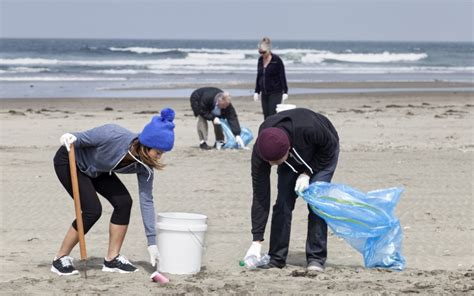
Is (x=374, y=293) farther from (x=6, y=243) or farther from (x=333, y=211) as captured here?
(x=6, y=243)

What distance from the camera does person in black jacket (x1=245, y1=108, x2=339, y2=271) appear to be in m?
6.21

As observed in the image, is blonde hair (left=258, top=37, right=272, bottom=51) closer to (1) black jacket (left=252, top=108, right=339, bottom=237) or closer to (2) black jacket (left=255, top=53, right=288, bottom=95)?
(2) black jacket (left=255, top=53, right=288, bottom=95)

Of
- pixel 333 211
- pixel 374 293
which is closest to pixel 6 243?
pixel 333 211

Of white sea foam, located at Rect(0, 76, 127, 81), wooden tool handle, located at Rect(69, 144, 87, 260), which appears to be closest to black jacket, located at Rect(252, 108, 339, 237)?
wooden tool handle, located at Rect(69, 144, 87, 260)

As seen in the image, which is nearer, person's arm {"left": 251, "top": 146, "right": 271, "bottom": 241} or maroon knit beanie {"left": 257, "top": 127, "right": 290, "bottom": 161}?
maroon knit beanie {"left": 257, "top": 127, "right": 290, "bottom": 161}

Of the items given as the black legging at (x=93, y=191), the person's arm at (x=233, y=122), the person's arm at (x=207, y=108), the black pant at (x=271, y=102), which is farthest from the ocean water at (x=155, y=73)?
the black legging at (x=93, y=191)

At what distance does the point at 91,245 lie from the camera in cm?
752

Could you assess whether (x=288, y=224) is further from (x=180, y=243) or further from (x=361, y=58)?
(x=361, y=58)

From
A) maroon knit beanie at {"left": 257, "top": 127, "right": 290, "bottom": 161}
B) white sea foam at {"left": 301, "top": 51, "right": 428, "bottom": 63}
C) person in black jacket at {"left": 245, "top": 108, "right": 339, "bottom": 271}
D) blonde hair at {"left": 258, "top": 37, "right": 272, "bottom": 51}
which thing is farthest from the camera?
white sea foam at {"left": 301, "top": 51, "right": 428, "bottom": 63}

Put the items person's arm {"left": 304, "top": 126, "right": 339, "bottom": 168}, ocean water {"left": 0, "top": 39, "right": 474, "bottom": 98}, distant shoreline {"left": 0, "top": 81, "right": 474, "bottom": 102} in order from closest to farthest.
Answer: person's arm {"left": 304, "top": 126, "right": 339, "bottom": 168}
distant shoreline {"left": 0, "top": 81, "right": 474, "bottom": 102}
ocean water {"left": 0, "top": 39, "right": 474, "bottom": 98}

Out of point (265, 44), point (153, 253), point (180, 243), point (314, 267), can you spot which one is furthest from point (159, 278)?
point (265, 44)

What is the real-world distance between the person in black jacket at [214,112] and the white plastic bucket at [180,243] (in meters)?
6.79

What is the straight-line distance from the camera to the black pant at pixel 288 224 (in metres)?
6.61

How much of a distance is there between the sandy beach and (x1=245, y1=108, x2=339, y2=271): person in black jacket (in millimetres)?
190
